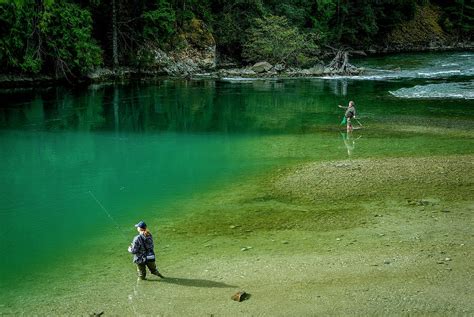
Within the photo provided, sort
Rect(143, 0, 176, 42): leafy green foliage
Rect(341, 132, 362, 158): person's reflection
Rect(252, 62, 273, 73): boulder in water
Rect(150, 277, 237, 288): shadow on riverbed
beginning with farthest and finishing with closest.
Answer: Rect(252, 62, 273, 73): boulder in water, Rect(143, 0, 176, 42): leafy green foliage, Rect(341, 132, 362, 158): person's reflection, Rect(150, 277, 237, 288): shadow on riverbed

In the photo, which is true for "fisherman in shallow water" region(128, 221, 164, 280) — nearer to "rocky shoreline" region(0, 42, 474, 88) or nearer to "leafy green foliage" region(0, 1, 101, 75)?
"leafy green foliage" region(0, 1, 101, 75)

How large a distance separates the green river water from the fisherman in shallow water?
781 millimetres

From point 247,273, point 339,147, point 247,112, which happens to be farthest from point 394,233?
point 247,112

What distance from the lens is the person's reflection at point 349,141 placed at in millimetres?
22136

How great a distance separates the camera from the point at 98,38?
2085 inches

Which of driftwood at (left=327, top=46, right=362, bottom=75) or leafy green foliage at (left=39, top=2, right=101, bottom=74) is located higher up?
leafy green foliage at (left=39, top=2, right=101, bottom=74)

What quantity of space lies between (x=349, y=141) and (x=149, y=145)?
29.3 ft

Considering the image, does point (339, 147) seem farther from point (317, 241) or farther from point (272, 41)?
point (272, 41)

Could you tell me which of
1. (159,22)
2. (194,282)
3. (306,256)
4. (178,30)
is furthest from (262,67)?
(194,282)

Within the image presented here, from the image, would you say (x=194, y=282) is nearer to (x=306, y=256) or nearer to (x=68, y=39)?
→ (x=306, y=256)

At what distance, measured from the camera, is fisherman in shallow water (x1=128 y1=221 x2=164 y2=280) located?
1066cm

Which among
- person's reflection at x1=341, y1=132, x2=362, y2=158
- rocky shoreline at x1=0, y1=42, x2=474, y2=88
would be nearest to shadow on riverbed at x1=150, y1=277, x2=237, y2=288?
person's reflection at x1=341, y1=132, x2=362, y2=158

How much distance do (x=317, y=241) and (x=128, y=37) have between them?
43.0m

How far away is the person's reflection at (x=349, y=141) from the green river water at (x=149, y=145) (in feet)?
0.29
